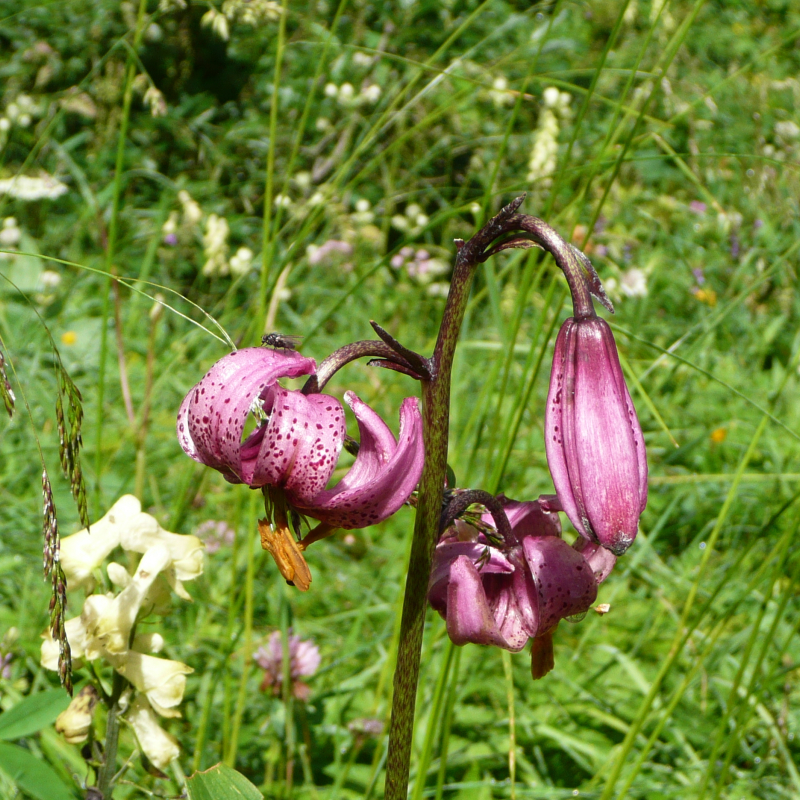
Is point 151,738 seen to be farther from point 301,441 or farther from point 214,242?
point 214,242

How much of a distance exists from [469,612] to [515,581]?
0.06 meters

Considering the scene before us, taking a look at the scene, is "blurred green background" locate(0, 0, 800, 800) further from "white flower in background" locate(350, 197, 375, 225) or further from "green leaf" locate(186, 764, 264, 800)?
"green leaf" locate(186, 764, 264, 800)

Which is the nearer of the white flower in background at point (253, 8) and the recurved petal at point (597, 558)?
the recurved petal at point (597, 558)

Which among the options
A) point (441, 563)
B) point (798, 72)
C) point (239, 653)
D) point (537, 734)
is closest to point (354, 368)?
point (239, 653)

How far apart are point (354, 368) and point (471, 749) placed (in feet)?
4.96

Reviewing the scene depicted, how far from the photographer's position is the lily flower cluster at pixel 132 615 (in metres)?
0.88

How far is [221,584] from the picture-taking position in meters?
1.84

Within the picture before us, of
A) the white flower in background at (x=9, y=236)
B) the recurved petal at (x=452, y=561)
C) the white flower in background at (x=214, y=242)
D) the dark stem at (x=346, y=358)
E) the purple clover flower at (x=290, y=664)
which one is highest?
the dark stem at (x=346, y=358)

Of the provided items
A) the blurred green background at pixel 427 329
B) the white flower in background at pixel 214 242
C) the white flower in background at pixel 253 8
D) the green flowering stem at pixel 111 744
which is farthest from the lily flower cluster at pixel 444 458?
the white flower in background at pixel 214 242

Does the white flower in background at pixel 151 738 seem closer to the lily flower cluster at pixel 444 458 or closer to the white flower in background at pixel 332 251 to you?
the lily flower cluster at pixel 444 458

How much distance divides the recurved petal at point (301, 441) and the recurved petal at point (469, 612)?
127mm

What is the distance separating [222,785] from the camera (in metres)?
0.77

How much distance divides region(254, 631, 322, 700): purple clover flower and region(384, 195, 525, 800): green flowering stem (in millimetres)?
760

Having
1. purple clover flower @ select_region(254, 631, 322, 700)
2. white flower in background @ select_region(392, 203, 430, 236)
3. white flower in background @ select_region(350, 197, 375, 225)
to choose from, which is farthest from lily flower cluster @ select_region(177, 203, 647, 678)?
white flower in background @ select_region(392, 203, 430, 236)
